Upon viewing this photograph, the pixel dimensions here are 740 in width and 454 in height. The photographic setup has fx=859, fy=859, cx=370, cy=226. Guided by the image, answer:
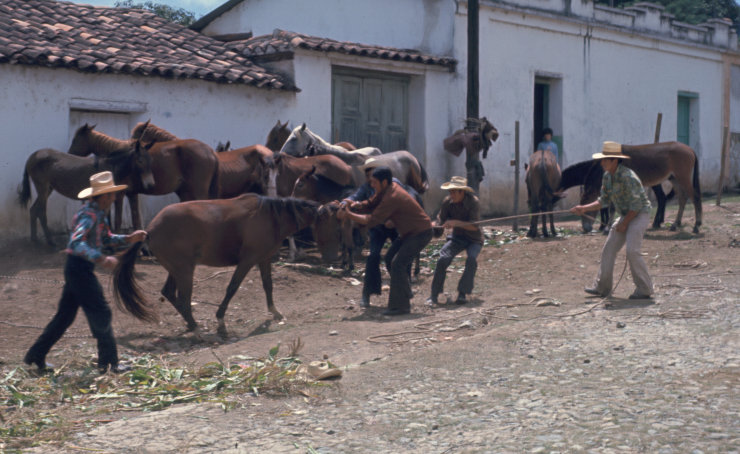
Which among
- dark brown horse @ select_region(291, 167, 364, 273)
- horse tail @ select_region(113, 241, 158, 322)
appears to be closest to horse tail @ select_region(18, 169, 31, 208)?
dark brown horse @ select_region(291, 167, 364, 273)

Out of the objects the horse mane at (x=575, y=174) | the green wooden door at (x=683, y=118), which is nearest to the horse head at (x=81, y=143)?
the horse mane at (x=575, y=174)

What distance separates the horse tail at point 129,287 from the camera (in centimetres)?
804

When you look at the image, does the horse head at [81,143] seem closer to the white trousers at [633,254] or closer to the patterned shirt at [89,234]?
the patterned shirt at [89,234]

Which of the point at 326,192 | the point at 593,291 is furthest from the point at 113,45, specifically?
the point at 593,291

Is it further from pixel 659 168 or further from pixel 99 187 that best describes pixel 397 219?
pixel 659 168

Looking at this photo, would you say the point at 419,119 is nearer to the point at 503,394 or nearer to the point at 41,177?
the point at 41,177

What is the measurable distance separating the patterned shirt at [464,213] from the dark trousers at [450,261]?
0.24ft

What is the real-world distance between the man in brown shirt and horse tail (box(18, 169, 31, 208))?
512 cm

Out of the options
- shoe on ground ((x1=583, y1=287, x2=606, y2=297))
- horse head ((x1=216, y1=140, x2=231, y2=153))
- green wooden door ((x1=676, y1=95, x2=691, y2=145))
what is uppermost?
green wooden door ((x1=676, y1=95, x2=691, y2=145))

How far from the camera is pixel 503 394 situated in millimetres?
6227

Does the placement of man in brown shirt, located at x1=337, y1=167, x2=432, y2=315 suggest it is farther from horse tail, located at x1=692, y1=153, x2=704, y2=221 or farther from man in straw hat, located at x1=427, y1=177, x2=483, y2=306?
horse tail, located at x1=692, y1=153, x2=704, y2=221

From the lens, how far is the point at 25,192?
1195 cm

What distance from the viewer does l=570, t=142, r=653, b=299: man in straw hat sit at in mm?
9227

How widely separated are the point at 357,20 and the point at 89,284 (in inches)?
511
